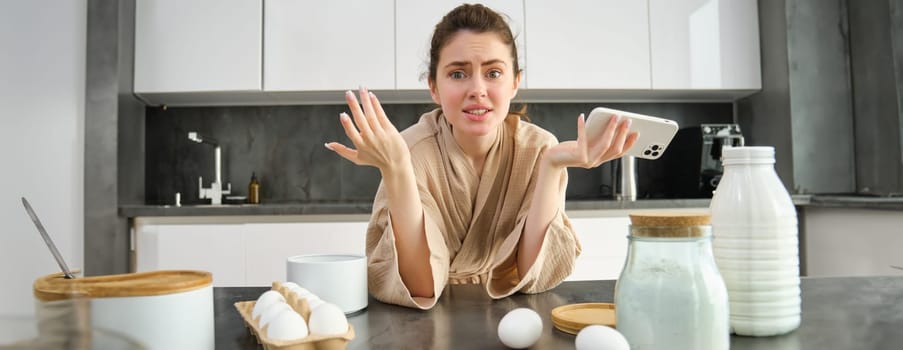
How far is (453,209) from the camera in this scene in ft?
4.36

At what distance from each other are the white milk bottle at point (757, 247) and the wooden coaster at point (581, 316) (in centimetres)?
13

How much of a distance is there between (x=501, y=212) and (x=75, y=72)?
2235 mm

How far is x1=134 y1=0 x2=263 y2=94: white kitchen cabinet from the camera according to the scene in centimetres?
268

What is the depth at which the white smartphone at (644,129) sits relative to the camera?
0.82m

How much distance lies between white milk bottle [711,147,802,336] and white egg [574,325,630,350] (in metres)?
0.17

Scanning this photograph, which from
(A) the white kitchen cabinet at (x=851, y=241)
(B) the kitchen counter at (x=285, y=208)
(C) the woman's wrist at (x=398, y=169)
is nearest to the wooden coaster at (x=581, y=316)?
(C) the woman's wrist at (x=398, y=169)

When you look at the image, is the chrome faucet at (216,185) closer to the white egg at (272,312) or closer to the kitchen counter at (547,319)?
the kitchen counter at (547,319)

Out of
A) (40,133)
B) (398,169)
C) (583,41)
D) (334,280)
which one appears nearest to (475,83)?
(398,169)

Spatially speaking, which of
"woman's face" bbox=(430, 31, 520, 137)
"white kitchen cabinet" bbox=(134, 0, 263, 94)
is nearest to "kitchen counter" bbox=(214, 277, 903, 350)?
"woman's face" bbox=(430, 31, 520, 137)


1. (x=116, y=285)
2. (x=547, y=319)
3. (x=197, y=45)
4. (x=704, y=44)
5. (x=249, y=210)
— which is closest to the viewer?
(x=116, y=285)

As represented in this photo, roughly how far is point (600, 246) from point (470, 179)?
134 centimetres

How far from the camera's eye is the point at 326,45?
8.95 ft

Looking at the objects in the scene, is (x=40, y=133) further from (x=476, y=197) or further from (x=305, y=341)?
(x=305, y=341)

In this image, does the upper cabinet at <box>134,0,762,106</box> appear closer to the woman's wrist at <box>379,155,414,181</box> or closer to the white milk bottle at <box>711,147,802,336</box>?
the woman's wrist at <box>379,155,414,181</box>
